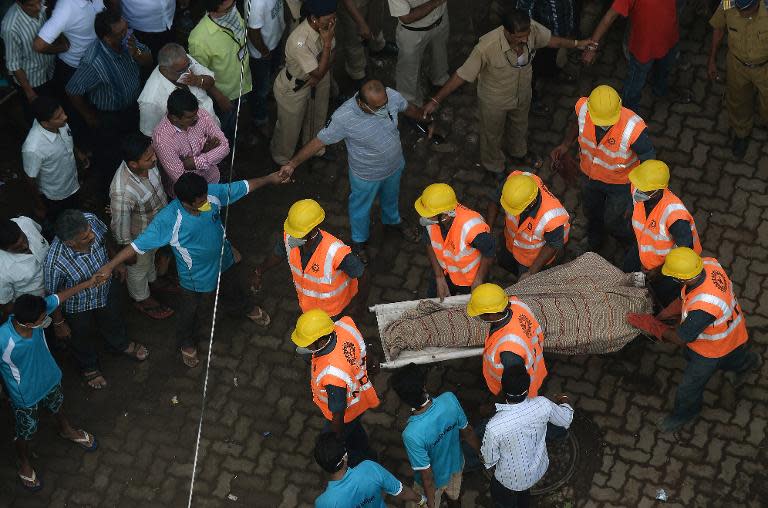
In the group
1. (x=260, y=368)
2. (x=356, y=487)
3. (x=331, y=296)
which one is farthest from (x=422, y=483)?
(x=260, y=368)

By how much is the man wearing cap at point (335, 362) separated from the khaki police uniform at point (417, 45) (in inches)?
138

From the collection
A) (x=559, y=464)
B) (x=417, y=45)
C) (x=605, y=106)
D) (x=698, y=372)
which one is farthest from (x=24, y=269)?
(x=698, y=372)

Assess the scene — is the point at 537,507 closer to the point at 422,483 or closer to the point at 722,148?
the point at 422,483

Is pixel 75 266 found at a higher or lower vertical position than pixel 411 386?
lower

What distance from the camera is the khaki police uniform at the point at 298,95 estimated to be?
9.21 metres

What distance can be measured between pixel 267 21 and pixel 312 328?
356 centimetres

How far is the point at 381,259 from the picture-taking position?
9688 millimetres

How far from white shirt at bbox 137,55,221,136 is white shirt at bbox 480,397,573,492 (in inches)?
147

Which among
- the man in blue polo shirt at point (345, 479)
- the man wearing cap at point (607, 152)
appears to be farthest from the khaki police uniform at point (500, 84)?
the man in blue polo shirt at point (345, 479)

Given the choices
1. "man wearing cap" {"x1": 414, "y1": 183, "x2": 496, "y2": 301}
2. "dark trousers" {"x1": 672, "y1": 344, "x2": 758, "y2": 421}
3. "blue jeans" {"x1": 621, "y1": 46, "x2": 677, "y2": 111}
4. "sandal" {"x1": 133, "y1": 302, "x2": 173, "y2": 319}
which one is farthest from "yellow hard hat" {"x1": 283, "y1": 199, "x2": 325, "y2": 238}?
"blue jeans" {"x1": 621, "y1": 46, "x2": 677, "y2": 111}

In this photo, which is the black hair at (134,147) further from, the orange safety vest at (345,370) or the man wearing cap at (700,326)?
the man wearing cap at (700,326)

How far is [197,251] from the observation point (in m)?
8.31

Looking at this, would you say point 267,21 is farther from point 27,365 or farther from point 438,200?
point 27,365

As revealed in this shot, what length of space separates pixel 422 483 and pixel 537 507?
4.07 ft
